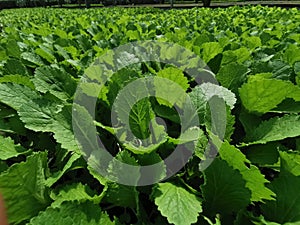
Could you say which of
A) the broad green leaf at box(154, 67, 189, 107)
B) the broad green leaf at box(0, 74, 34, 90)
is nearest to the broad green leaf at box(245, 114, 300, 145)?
the broad green leaf at box(154, 67, 189, 107)

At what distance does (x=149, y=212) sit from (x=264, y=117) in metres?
0.74

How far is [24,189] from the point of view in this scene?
3.62 ft

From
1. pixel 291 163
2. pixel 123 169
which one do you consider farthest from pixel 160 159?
pixel 291 163

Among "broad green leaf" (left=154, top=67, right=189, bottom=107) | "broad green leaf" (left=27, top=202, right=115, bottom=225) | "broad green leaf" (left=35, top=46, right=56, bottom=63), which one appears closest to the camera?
"broad green leaf" (left=27, top=202, right=115, bottom=225)

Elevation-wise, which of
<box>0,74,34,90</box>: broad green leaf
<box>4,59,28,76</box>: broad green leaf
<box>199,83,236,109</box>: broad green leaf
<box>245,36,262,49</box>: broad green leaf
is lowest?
Result: <box>245,36,262,49</box>: broad green leaf

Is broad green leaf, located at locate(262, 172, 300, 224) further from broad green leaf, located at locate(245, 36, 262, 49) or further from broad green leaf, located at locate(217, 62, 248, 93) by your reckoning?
broad green leaf, located at locate(245, 36, 262, 49)

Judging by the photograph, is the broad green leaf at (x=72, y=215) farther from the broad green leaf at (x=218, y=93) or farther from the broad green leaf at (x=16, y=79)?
the broad green leaf at (x=16, y=79)

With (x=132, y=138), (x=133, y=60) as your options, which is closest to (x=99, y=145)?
(x=132, y=138)

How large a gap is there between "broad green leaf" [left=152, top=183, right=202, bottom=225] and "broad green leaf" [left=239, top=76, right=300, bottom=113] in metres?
0.56

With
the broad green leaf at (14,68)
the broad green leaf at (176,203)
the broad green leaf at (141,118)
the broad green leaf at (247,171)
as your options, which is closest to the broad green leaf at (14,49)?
the broad green leaf at (14,68)

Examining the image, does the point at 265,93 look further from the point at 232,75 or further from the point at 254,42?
the point at 254,42

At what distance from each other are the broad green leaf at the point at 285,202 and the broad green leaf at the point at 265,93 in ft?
1.29

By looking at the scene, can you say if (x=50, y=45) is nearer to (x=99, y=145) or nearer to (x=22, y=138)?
(x=22, y=138)

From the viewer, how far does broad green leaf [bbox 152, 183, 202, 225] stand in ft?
3.34
